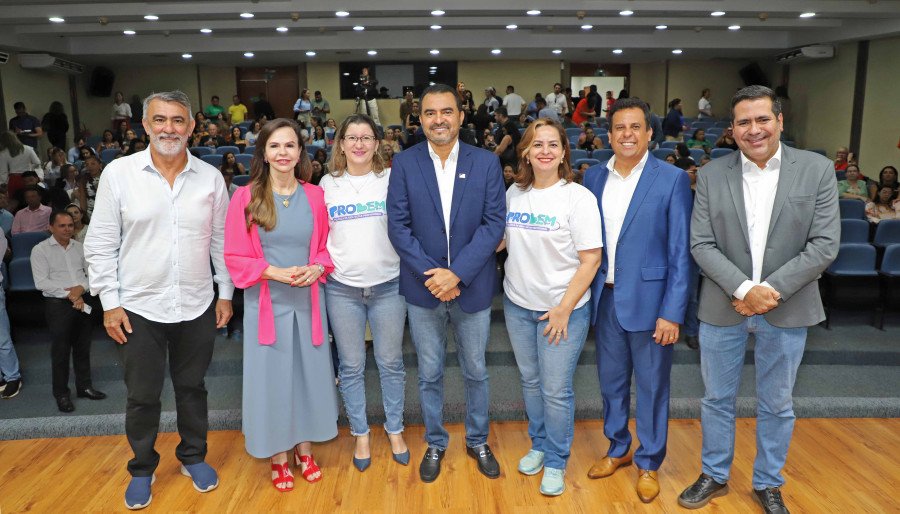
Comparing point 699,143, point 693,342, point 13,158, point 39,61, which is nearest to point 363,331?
point 693,342

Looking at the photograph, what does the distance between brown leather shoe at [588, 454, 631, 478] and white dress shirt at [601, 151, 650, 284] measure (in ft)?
2.58

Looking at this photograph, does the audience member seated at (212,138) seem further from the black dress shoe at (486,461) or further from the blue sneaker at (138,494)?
the black dress shoe at (486,461)

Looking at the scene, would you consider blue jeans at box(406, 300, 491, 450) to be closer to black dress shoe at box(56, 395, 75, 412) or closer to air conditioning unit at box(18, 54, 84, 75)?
black dress shoe at box(56, 395, 75, 412)

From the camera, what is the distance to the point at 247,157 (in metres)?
8.52

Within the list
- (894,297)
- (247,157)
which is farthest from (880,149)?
(247,157)

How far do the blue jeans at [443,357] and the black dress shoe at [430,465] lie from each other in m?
0.03

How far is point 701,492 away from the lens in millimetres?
2557

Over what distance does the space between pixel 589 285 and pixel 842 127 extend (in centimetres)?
1137

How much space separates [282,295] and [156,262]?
18.8 inches

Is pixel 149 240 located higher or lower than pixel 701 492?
higher

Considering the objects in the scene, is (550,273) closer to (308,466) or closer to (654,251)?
(654,251)

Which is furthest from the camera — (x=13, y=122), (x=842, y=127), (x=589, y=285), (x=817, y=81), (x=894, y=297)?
(x=817, y=81)

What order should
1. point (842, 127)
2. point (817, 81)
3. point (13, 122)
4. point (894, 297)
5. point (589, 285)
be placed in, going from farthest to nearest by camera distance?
point (817, 81), point (842, 127), point (13, 122), point (894, 297), point (589, 285)

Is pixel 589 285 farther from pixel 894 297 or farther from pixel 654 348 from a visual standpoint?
pixel 894 297
